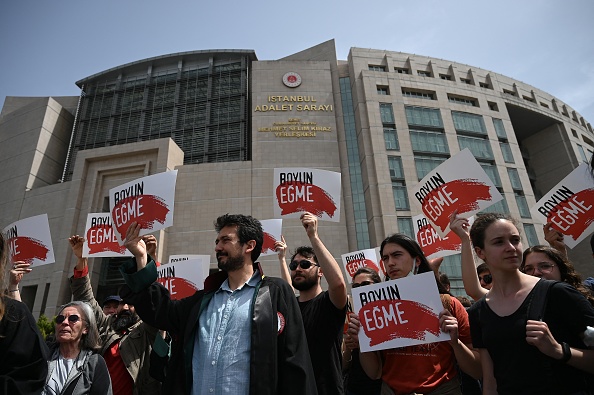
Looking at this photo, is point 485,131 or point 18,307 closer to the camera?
point 18,307

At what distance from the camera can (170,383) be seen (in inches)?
97.5

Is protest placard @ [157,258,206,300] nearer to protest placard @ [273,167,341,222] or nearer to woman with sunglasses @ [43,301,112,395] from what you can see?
protest placard @ [273,167,341,222]

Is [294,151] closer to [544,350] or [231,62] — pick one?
[231,62]

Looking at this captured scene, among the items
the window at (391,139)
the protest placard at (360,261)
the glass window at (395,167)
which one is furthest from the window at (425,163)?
the protest placard at (360,261)

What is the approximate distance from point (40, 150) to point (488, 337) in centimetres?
4473

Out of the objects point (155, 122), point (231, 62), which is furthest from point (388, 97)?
point (155, 122)

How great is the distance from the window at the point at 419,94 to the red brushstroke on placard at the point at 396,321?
1425 inches

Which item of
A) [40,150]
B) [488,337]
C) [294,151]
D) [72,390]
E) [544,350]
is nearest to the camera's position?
[544,350]

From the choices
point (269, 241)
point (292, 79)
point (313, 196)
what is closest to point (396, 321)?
point (313, 196)

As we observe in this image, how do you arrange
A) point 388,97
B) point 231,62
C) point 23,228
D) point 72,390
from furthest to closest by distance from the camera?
point 231,62
point 388,97
point 23,228
point 72,390

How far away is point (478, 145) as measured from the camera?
3509cm

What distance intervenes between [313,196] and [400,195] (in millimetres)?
27190

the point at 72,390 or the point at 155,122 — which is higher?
the point at 155,122

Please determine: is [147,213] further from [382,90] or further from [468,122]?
[468,122]
